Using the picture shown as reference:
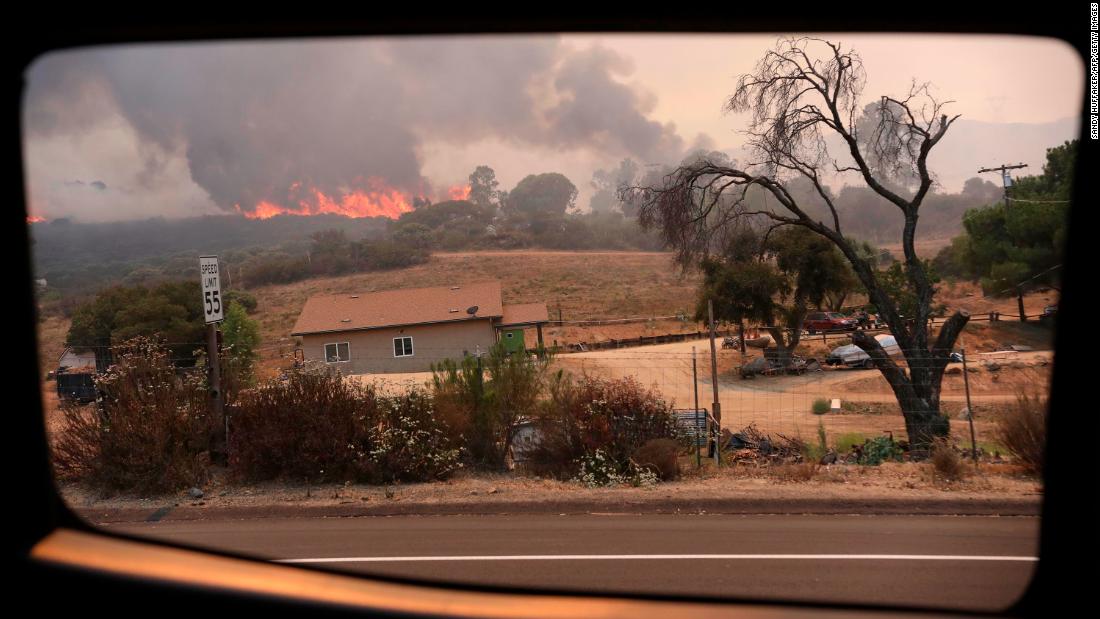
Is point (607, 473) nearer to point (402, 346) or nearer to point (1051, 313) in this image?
point (1051, 313)

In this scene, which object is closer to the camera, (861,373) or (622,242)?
(861,373)

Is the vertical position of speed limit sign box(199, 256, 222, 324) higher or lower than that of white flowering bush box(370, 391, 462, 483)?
higher

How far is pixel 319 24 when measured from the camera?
12.7 feet

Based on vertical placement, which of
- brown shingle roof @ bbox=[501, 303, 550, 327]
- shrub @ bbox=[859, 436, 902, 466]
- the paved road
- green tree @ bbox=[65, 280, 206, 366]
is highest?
green tree @ bbox=[65, 280, 206, 366]

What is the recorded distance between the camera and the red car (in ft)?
134

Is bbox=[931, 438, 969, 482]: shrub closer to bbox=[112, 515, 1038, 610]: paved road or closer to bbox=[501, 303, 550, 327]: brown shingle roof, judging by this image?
bbox=[112, 515, 1038, 610]: paved road

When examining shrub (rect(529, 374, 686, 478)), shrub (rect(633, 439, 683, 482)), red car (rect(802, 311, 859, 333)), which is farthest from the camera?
red car (rect(802, 311, 859, 333))

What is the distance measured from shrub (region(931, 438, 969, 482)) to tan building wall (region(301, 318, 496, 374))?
2542cm

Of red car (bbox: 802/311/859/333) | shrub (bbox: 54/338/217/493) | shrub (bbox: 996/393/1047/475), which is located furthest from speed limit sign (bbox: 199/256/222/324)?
red car (bbox: 802/311/859/333)

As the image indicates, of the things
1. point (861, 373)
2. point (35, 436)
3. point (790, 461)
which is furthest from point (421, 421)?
point (861, 373)

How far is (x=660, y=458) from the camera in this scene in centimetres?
1036

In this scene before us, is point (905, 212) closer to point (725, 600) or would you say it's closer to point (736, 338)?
point (725, 600)

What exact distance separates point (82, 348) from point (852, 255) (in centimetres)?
1363

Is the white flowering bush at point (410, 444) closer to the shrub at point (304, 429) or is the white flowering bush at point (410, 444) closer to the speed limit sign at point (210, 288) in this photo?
the shrub at point (304, 429)
